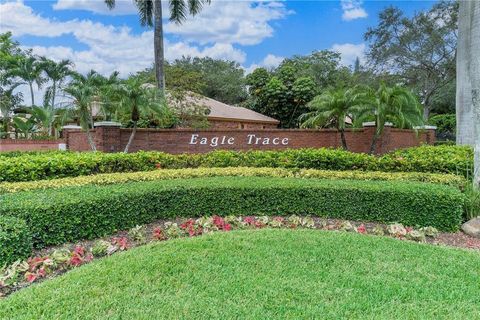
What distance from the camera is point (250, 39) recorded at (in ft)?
58.8

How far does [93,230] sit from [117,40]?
10612 millimetres

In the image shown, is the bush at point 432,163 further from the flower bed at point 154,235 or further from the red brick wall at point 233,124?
the red brick wall at point 233,124

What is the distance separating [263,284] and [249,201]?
2.87m

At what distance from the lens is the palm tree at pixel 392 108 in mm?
11703

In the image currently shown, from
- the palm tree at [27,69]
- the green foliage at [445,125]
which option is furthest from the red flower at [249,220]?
the palm tree at [27,69]

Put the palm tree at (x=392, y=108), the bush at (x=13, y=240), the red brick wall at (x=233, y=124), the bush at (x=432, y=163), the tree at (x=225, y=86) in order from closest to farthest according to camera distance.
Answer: the bush at (x=13, y=240), the bush at (x=432, y=163), the palm tree at (x=392, y=108), the red brick wall at (x=233, y=124), the tree at (x=225, y=86)

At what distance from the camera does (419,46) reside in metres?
23.2

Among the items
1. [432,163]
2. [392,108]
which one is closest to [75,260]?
[432,163]

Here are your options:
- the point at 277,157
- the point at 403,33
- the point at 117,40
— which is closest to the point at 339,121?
the point at 277,157

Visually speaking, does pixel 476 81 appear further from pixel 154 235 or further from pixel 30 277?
pixel 30 277

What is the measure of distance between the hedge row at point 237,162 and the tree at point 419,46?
16461mm

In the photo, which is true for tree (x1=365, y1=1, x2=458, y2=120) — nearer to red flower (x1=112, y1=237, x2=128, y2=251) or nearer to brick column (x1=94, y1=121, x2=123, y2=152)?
brick column (x1=94, y1=121, x2=123, y2=152)

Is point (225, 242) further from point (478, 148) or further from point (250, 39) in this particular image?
point (250, 39)

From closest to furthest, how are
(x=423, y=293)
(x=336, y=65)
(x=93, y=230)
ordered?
1. (x=423, y=293)
2. (x=93, y=230)
3. (x=336, y=65)
